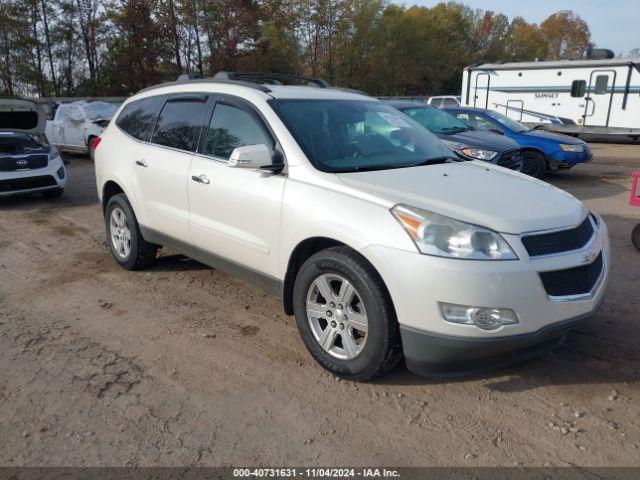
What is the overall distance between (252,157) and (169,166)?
1.38m

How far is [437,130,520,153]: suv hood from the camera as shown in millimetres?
9258

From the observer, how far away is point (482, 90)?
2138 cm

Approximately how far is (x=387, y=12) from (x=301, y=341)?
46928 mm

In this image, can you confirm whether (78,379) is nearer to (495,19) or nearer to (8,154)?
(8,154)

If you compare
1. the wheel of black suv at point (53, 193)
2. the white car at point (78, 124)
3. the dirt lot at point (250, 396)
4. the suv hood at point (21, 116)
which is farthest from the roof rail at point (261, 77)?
the white car at point (78, 124)

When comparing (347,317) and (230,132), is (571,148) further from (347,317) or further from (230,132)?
(347,317)

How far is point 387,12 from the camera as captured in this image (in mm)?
45938

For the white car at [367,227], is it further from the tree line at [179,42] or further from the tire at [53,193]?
the tree line at [179,42]

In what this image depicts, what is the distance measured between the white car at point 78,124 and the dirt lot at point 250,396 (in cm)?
1087

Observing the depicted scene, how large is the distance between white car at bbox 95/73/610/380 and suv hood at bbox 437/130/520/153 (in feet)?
16.4

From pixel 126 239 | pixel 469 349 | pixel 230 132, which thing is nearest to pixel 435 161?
pixel 230 132

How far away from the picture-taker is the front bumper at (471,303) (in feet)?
9.27

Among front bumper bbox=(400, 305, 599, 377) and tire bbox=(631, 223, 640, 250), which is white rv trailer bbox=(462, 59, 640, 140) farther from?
front bumper bbox=(400, 305, 599, 377)

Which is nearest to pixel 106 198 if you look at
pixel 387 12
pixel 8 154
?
pixel 8 154
